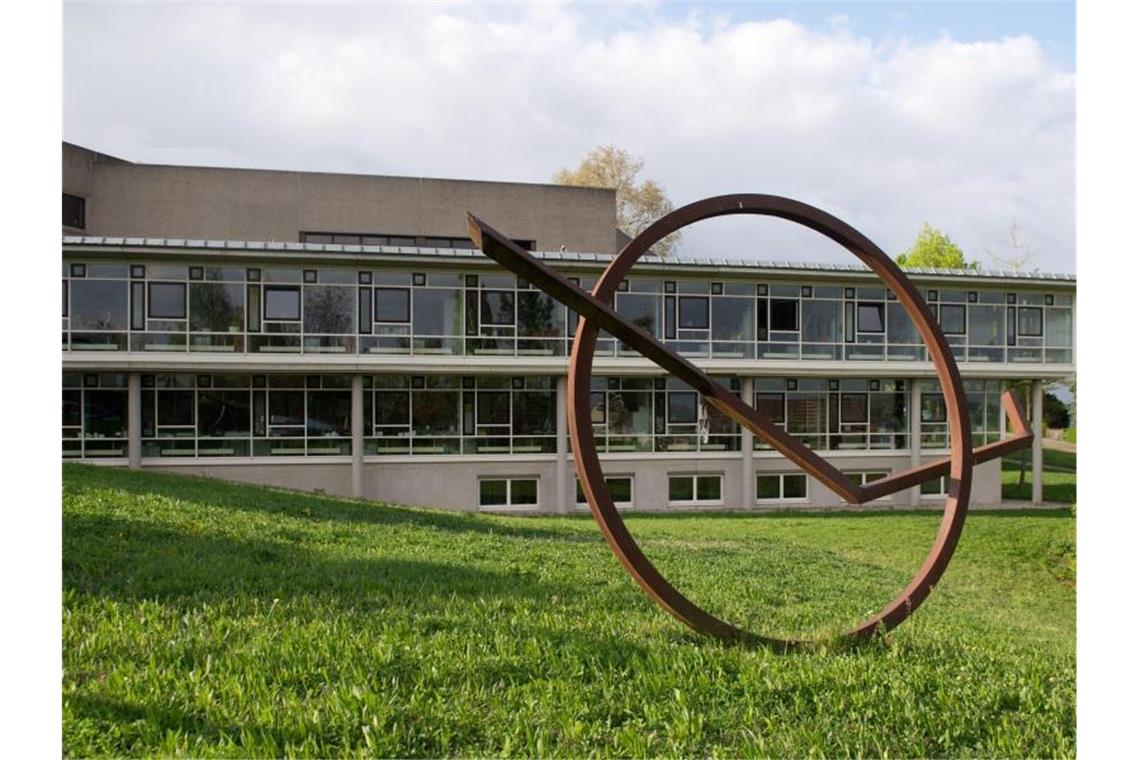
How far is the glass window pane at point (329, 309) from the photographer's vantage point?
83.4 ft

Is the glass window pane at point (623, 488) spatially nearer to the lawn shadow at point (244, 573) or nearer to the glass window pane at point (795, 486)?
the glass window pane at point (795, 486)

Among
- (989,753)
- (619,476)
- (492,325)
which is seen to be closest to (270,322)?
(492,325)

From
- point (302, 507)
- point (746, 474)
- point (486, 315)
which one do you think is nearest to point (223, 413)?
point (486, 315)

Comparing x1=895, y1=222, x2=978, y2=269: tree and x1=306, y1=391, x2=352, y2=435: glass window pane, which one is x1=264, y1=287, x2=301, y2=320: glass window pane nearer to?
x1=306, y1=391, x2=352, y2=435: glass window pane

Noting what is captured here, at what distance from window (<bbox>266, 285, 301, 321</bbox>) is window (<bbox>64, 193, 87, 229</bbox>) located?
45.7 ft

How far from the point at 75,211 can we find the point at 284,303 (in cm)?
1447

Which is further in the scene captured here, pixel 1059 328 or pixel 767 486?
pixel 1059 328

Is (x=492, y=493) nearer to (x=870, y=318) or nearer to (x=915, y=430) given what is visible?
(x=870, y=318)

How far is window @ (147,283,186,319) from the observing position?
24781 millimetres

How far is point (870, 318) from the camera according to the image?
2883 cm

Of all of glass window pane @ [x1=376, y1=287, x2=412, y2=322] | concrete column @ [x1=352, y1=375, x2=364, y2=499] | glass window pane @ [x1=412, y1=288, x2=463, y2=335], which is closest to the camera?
concrete column @ [x1=352, y1=375, x2=364, y2=499]

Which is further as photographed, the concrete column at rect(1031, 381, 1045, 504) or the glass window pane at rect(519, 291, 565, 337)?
the concrete column at rect(1031, 381, 1045, 504)

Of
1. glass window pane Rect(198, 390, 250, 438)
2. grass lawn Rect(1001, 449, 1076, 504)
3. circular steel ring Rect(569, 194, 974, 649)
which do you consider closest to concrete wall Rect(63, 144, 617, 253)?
glass window pane Rect(198, 390, 250, 438)

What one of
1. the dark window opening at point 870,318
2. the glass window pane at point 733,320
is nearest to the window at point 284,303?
the glass window pane at point 733,320
